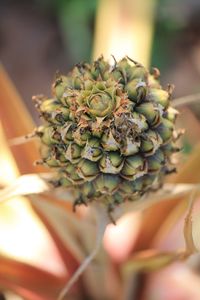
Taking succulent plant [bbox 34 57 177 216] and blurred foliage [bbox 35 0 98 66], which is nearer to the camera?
succulent plant [bbox 34 57 177 216]

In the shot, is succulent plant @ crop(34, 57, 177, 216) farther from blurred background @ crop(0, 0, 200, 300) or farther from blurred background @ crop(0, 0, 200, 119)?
blurred background @ crop(0, 0, 200, 119)

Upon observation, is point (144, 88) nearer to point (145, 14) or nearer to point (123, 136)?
point (123, 136)

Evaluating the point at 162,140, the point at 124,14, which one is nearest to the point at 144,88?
the point at 162,140

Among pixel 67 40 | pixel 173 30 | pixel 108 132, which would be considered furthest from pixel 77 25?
pixel 108 132

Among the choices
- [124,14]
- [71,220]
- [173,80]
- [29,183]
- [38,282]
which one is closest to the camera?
[29,183]

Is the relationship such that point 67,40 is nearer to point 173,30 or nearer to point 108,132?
point 173,30

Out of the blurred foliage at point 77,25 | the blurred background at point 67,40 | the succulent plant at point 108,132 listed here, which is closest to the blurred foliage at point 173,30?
the blurred background at point 67,40

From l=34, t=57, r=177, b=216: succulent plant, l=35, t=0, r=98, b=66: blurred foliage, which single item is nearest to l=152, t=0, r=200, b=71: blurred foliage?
l=35, t=0, r=98, b=66: blurred foliage

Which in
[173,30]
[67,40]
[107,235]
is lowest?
[107,235]
